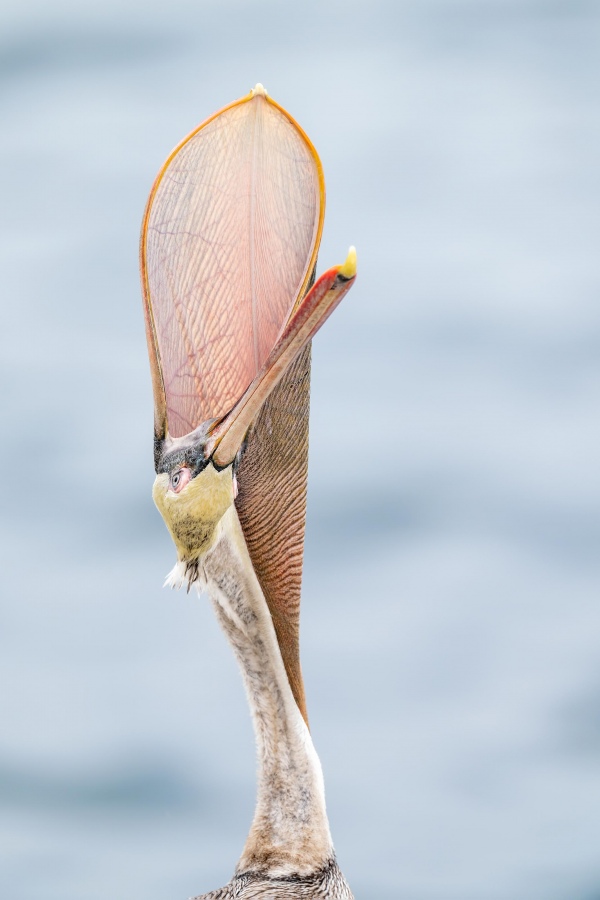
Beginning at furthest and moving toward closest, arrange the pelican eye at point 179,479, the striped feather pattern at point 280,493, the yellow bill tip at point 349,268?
the striped feather pattern at point 280,493 → the pelican eye at point 179,479 → the yellow bill tip at point 349,268

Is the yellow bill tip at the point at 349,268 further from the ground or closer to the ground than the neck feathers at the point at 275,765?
further from the ground

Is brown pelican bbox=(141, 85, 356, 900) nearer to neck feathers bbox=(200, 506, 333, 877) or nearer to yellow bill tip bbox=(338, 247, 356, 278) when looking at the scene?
neck feathers bbox=(200, 506, 333, 877)

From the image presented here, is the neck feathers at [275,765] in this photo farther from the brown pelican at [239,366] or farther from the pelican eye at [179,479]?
the pelican eye at [179,479]

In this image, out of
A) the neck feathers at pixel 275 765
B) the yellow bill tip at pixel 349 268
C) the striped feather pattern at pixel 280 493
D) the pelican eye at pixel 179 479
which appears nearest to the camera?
the yellow bill tip at pixel 349 268

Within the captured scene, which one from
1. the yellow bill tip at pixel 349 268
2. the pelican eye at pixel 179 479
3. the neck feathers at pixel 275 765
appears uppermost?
the yellow bill tip at pixel 349 268

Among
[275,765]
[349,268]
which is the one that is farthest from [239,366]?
[275,765]

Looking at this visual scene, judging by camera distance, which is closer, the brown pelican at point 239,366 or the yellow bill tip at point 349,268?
the yellow bill tip at point 349,268

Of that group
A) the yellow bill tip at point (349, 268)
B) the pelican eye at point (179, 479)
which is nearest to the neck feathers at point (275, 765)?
the pelican eye at point (179, 479)

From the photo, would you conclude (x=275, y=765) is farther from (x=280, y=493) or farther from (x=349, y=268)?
(x=349, y=268)
